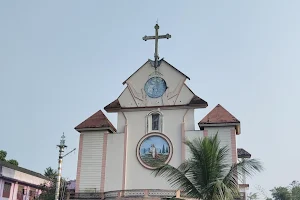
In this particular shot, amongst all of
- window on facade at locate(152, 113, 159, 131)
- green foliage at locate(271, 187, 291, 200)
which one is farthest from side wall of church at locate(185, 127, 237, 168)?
green foliage at locate(271, 187, 291, 200)

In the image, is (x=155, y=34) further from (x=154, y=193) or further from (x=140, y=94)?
(x=154, y=193)

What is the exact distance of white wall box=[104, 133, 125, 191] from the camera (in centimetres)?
2103

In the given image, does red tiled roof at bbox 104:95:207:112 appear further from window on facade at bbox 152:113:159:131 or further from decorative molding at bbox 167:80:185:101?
window on facade at bbox 152:113:159:131

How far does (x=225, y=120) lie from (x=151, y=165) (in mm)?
4793

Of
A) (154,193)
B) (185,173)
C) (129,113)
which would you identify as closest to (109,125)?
(129,113)

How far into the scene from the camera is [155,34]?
24.0 meters

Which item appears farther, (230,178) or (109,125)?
(109,125)

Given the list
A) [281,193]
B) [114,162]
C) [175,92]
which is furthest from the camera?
[281,193]

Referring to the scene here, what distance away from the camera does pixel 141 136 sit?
2191 centimetres

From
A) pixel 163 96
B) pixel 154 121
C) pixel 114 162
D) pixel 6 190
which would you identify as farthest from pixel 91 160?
pixel 6 190

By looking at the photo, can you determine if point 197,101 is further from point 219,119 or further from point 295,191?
point 295,191

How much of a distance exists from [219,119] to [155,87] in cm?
425

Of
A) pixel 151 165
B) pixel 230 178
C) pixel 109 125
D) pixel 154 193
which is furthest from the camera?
pixel 109 125

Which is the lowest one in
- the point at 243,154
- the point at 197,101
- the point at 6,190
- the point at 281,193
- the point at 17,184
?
the point at 6,190
